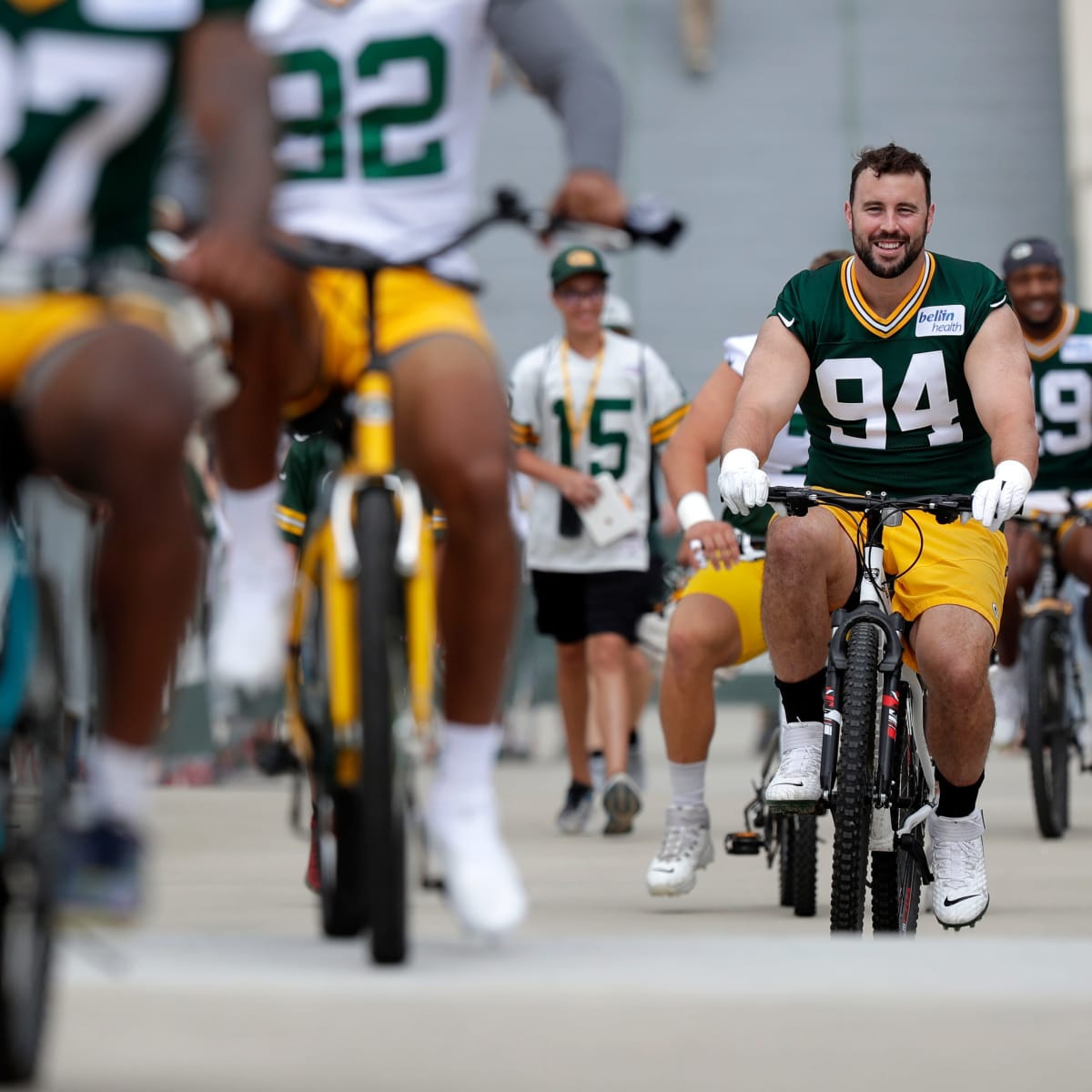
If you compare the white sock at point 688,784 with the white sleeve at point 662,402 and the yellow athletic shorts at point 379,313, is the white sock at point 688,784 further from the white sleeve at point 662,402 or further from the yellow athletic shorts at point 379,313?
the white sleeve at point 662,402

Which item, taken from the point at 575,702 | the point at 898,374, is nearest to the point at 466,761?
the point at 898,374

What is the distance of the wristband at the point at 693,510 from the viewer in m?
7.35

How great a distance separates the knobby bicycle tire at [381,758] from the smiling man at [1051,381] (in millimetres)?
6633

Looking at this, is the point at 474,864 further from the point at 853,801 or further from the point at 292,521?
the point at 292,521

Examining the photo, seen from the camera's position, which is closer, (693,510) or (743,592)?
(693,510)

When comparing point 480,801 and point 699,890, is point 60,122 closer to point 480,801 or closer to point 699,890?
point 480,801

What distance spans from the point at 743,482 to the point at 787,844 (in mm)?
1743

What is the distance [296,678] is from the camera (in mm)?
4668

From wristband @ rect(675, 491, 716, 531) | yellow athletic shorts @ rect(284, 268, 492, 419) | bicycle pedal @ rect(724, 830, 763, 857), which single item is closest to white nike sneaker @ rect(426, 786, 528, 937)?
yellow athletic shorts @ rect(284, 268, 492, 419)

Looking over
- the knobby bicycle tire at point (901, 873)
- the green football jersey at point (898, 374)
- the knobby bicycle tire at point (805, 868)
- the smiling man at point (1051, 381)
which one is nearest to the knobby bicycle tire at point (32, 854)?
the knobby bicycle tire at point (901, 873)

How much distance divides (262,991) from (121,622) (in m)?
0.66

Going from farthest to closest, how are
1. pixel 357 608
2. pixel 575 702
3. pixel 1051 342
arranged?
pixel 575 702 → pixel 1051 342 → pixel 357 608

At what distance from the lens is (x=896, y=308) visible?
255 inches

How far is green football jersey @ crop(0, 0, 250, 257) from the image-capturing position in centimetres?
358
